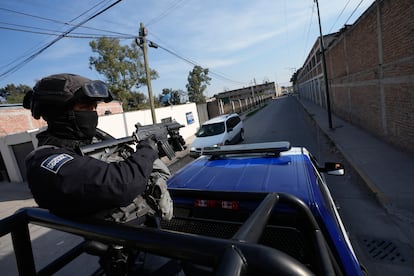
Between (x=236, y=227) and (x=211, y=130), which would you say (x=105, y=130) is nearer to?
(x=211, y=130)

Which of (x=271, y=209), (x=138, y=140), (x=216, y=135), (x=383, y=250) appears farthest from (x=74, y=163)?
(x=216, y=135)

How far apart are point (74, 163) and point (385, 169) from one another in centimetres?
684

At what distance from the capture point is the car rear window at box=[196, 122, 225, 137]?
10445mm

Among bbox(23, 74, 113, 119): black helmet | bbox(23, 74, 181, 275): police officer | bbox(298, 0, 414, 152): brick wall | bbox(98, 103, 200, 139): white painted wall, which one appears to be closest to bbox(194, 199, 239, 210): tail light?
bbox(23, 74, 181, 275): police officer

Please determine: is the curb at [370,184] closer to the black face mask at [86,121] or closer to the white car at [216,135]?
the white car at [216,135]

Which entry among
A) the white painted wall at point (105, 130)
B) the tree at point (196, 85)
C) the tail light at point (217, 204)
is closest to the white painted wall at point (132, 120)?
the white painted wall at point (105, 130)

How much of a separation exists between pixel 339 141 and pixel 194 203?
9.26 meters

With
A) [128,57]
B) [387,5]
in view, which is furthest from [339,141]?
[128,57]

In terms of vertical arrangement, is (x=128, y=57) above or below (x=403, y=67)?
above

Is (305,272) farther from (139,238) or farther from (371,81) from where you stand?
(371,81)

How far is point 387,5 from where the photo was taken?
6.84m

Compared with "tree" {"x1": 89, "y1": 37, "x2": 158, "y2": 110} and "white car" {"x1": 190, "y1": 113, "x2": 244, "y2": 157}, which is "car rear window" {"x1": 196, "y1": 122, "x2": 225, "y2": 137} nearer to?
"white car" {"x1": 190, "y1": 113, "x2": 244, "y2": 157}

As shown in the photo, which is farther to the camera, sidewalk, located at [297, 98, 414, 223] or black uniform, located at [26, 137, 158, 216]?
sidewalk, located at [297, 98, 414, 223]

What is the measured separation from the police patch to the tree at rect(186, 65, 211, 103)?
50.0 m
